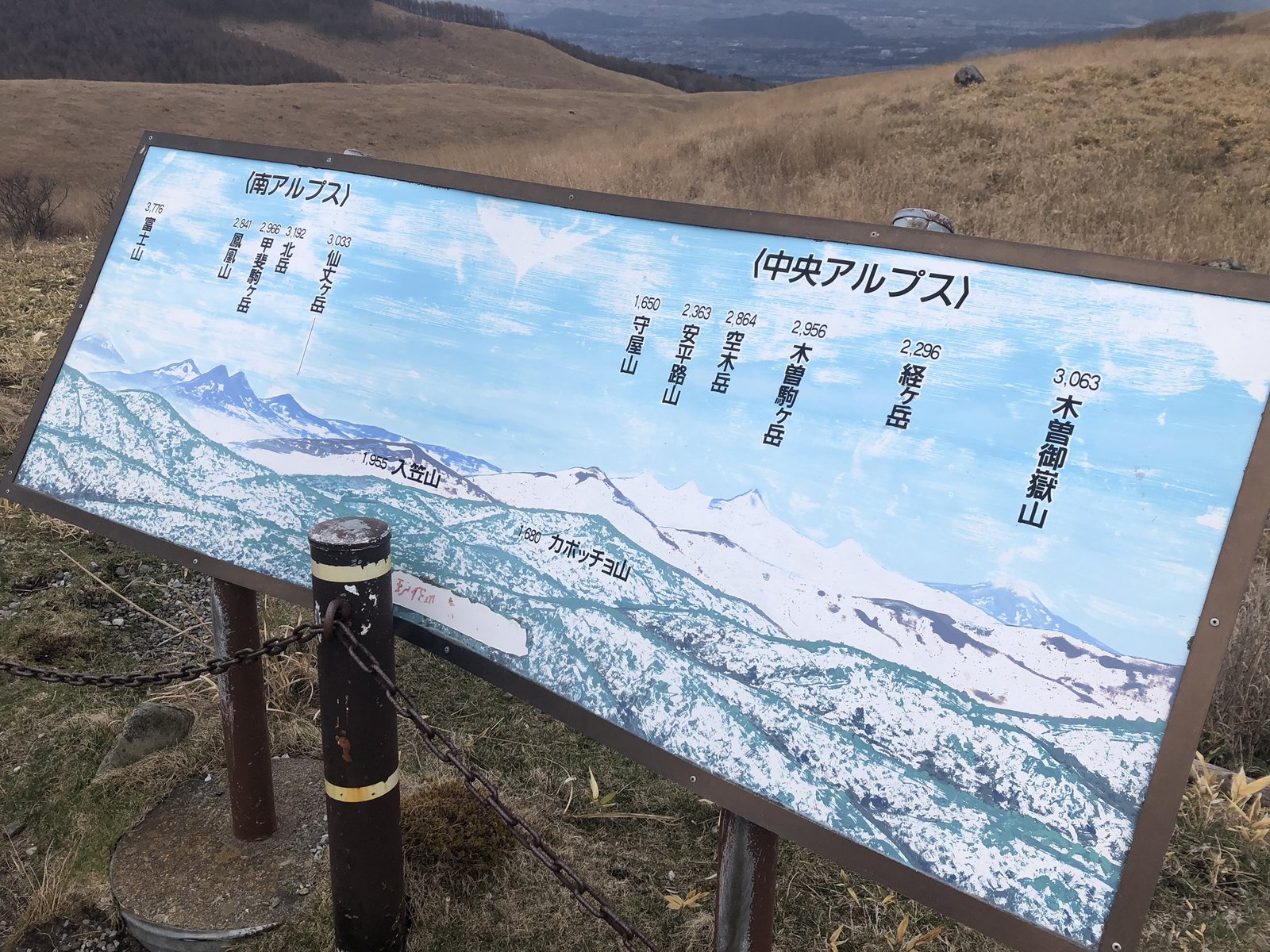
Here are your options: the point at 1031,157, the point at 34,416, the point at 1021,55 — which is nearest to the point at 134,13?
the point at 1021,55

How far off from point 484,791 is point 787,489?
3.02 ft

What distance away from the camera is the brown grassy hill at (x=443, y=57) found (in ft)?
230

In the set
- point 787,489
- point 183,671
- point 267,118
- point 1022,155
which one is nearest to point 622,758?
point 183,671

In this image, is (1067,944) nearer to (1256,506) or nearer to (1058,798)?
(1058,798)

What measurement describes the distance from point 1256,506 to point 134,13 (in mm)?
80478

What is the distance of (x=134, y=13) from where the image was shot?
63.4m

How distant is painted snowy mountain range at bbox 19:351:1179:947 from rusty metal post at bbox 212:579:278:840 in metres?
0.23

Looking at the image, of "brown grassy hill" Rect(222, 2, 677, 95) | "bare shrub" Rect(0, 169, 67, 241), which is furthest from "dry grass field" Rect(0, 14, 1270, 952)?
"brown grassy hill" Rect(222, 2, 677, 95)

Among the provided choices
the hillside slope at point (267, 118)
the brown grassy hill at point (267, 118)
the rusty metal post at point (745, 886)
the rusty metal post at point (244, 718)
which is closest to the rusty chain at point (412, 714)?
the rusty metal post at point (745, 886)

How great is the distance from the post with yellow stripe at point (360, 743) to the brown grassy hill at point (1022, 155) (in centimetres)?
845

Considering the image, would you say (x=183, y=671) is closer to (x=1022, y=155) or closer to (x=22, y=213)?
(x=1022, y=155)

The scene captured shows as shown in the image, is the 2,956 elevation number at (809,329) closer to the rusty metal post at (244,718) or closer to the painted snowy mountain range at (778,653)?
the painted snowy mountain range at (778,653)

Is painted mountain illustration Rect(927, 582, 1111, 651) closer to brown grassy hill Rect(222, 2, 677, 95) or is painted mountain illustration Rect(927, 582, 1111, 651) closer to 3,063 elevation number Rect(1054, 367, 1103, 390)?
3,063 elevation number Rect(1054, 367, 1103, 390)

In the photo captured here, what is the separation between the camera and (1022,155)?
12.7 meters
